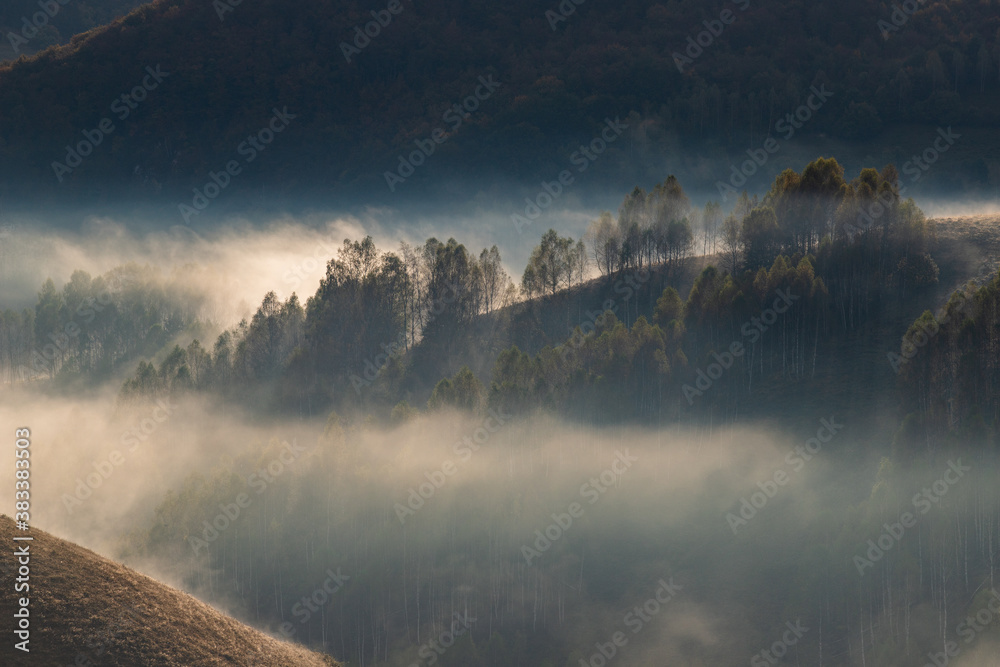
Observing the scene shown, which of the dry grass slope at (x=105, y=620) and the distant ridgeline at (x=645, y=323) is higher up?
the distant ridgeline at (x=645, y=323)

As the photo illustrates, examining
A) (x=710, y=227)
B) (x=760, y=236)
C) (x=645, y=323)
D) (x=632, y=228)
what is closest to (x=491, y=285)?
(x=632, y=228)

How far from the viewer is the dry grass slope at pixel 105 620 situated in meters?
60.8

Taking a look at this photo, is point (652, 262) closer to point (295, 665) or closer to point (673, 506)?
point (673, 506)

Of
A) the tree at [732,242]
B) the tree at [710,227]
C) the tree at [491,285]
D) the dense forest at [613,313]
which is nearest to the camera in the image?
the dense forest at [613,313]

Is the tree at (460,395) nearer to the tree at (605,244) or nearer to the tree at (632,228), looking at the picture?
the tree at (605,244)

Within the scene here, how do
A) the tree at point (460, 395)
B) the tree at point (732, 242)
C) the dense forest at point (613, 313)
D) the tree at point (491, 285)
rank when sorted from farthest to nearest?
1. the tree at point (491, 285)
2. the tree at point (732, 242)
3. the tree at point (460, 395)
4. the dense forest at point (613, 313)

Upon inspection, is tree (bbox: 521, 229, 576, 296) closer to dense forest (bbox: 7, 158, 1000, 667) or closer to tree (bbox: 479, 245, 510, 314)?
dense forest (bbox: 7, 158, 1000, 667)

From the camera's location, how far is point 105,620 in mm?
63781

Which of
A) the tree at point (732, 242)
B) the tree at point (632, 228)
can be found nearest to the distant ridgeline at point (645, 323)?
the tree at point (632, 228)

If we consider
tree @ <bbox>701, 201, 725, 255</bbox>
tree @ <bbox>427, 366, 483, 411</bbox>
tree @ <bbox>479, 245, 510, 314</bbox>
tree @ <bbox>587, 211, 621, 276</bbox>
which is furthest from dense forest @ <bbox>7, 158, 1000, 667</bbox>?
tree @ <bbox>479, 245, 510, 314</bbox>

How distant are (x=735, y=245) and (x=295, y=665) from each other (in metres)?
101

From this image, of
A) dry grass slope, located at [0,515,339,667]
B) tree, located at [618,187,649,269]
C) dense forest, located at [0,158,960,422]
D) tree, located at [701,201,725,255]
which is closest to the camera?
dry grass slope, located at [0,515,339,667]

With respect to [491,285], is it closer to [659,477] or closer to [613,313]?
[613,313]

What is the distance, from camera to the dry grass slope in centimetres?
6081
